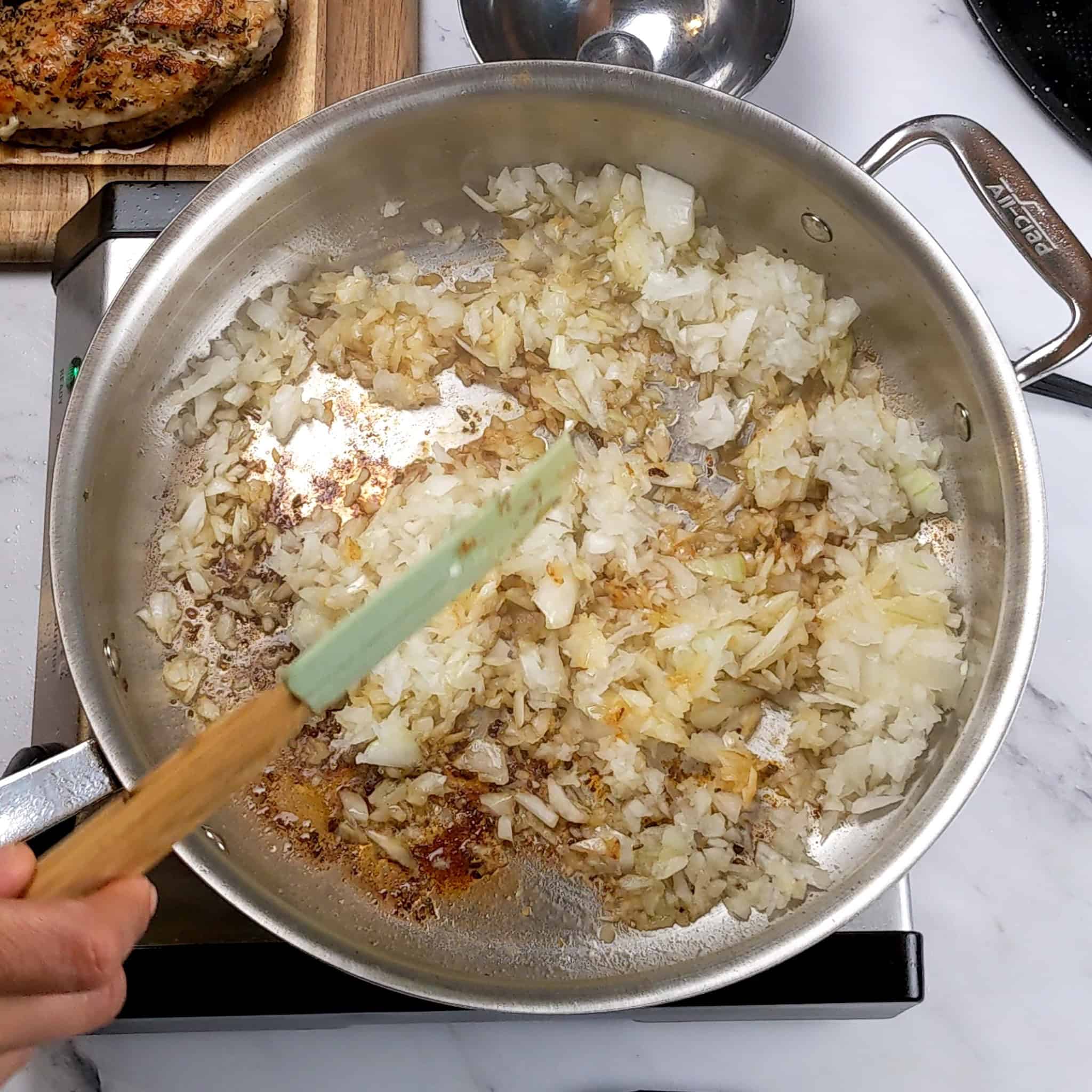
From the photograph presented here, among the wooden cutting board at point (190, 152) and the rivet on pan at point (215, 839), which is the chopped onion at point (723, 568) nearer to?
the rivet on pan at point (215, 839)

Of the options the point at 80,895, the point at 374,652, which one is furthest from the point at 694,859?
the point at 80,895

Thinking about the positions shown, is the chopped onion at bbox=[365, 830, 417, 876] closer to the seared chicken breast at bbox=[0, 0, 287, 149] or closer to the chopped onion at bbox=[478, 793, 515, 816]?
the chopped onion at bbox=[478, 793, 515, 816]

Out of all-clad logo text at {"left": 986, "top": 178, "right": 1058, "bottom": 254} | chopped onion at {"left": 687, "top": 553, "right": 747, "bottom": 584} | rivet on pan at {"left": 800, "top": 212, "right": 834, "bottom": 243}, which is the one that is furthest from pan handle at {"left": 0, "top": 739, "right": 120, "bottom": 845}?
all-clad logo text at {"left": 986, "top": 178, "right": 1058, "bottom": 254}

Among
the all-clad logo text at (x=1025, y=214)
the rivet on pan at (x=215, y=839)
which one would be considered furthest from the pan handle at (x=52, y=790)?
the all-clad logo text at (x=1025, y=214)

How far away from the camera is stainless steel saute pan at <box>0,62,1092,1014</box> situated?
41.5 inches

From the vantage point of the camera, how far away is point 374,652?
0.81 metres

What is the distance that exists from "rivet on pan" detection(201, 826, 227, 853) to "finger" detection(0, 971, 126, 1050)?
37 centimetres

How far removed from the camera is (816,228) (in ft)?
4.22

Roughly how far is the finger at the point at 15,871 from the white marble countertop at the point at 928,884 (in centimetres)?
68

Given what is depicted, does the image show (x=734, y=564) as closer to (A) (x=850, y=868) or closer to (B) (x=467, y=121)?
(A) (x=850, y=868)

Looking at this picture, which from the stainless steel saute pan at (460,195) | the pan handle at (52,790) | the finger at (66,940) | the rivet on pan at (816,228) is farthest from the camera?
the rivet on pan at (816,228)

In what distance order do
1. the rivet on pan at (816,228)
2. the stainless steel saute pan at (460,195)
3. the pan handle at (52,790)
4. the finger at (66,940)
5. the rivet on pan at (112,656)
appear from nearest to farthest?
the finger at (66,940), the pan handle at (52,790), the stainless steel saute pan at (460,195), the rivet on pan at (112,656), the rivet on pan at (816,228)

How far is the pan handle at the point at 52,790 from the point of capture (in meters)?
0.91

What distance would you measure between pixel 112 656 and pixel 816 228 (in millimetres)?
1045
